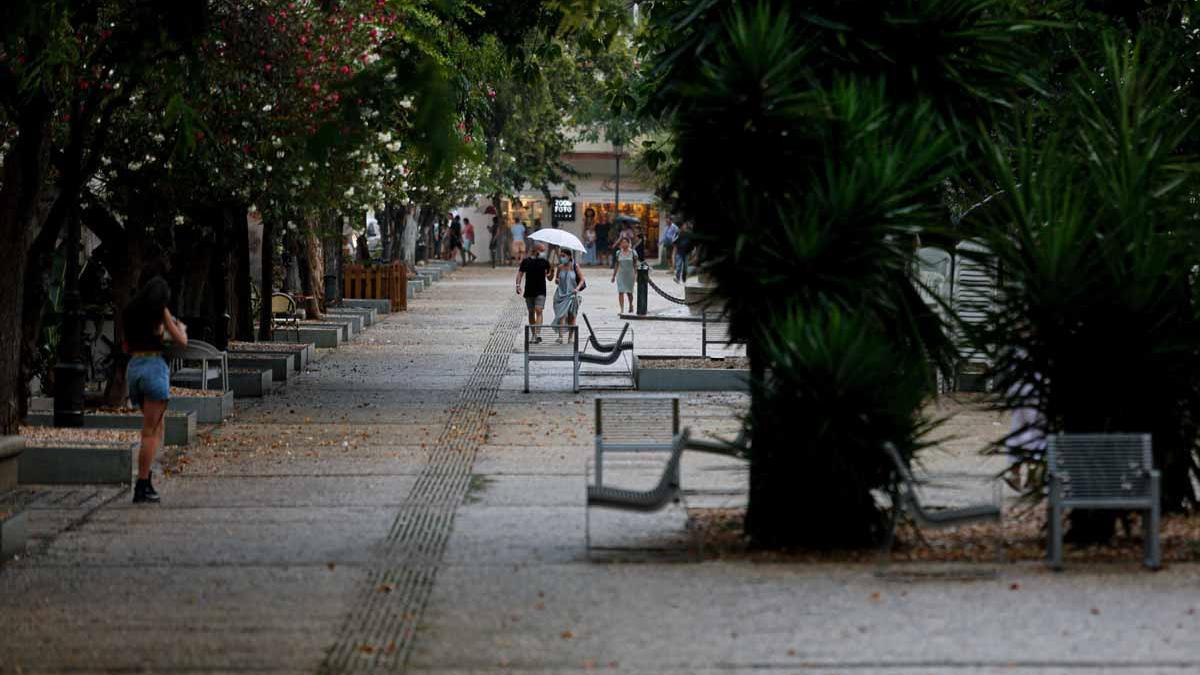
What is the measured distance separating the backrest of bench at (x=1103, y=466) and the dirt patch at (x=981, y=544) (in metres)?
0.42

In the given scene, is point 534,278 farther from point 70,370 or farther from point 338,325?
point 70,370

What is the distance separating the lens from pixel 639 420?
1244cm

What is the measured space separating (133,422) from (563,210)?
56.9 m

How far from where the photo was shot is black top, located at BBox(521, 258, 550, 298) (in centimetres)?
2689

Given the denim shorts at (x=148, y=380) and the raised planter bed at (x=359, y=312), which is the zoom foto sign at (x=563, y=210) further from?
the denim shorts at (x=148, y=380)

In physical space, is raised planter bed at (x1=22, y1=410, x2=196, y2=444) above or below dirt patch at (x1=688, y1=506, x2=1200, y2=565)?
above

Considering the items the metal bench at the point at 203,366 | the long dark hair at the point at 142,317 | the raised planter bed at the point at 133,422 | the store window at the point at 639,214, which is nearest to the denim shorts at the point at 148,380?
the long dark hair at the point at 142,317

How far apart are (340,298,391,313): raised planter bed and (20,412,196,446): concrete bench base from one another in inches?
744

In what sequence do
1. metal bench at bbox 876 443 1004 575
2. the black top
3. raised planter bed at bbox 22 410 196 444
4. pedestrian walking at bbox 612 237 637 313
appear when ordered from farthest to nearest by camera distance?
pedestrian walking at bbox 612 237 637 313 < the black top < raised planter bed at bbox 22 410 196 444 < metal bench at bbox 876 443 1004 575

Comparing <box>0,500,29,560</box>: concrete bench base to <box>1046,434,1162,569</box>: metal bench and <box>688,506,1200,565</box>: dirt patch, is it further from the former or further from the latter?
<box>1046,434,1162,569</box>: metal bench

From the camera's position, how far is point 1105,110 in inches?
532

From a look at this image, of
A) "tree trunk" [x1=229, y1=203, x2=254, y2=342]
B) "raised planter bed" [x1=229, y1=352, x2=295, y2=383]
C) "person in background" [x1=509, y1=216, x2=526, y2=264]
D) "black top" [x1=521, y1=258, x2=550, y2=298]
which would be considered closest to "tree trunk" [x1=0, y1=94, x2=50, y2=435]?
"raised planter bed" [x1=229, y1=352, x2=295, y2=383]

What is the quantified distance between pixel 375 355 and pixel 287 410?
7468 millimetres

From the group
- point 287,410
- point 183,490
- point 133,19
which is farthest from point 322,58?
point 183,490
